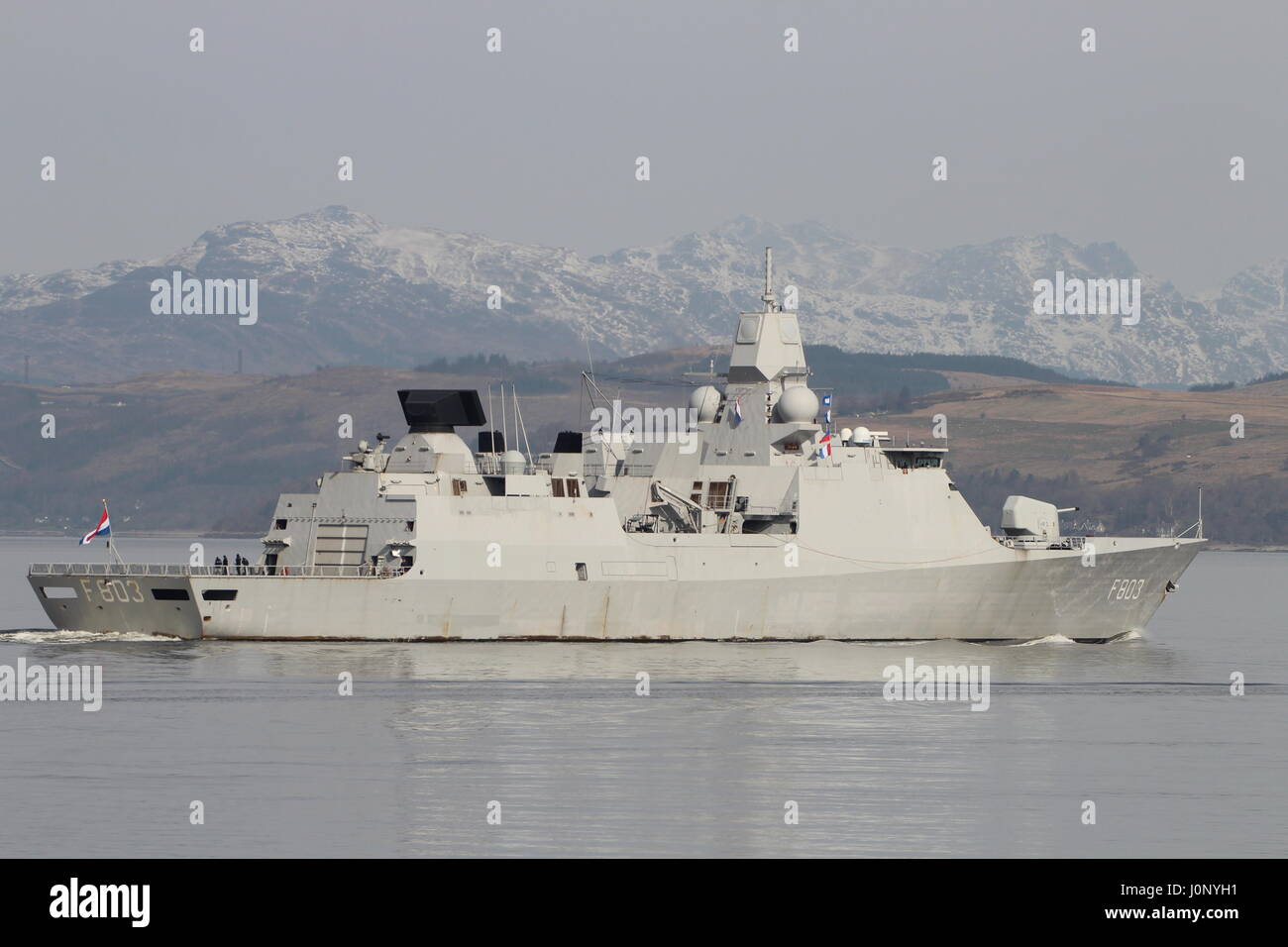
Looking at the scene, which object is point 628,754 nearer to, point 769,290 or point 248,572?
point 248,572

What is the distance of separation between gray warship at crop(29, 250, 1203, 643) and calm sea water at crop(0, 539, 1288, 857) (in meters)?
0.82

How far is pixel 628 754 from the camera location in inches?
1125

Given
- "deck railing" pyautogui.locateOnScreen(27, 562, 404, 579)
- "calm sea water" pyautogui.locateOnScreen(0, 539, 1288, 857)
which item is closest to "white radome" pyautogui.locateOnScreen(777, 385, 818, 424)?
"calm sea water" pyautogui.locateOnScreen(0, 539, 1288, 857)

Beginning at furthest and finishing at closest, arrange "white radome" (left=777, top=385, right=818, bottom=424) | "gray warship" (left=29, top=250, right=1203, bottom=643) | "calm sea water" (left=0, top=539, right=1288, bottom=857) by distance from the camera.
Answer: "white radome" (left=777, top=385, right=818, bottom=424)
"gray warship" (left=29, top=250, right=1203, bottom=643)
"calm sea water" (left=0, top=539, right=1288, bottom=857)

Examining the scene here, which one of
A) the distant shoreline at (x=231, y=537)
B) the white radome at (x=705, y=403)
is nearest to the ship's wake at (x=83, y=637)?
the white radome at (x=705, y=403)

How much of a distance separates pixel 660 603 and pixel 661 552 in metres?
1.17

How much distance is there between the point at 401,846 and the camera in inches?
858

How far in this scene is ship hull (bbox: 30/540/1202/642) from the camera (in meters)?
41.4

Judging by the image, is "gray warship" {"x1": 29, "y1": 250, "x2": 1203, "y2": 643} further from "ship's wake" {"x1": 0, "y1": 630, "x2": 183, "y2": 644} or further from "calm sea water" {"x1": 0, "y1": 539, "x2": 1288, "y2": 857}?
"calm sea water" {"x1": 0, "y1": 539, "x2": 1288, "y2": 857}

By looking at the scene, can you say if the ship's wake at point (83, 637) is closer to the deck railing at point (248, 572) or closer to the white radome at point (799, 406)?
the deck railing at point (248, 572)

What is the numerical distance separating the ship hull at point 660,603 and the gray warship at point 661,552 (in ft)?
0.15
